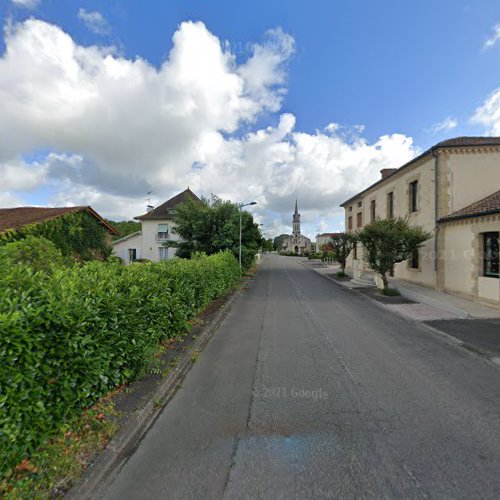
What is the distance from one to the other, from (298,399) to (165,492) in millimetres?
1987

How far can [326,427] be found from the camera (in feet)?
9.91

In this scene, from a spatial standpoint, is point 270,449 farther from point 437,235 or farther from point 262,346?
point 437,235

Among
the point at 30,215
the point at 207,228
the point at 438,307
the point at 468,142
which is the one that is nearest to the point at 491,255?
the point at 438,307

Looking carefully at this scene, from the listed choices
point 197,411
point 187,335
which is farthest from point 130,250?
point 197,411

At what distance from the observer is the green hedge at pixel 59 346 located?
2125 mm

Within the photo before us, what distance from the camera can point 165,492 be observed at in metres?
2.19

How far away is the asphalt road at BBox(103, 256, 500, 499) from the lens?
2.28m

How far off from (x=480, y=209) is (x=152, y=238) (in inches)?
1116

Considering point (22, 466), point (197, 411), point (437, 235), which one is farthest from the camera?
point (437, 235)

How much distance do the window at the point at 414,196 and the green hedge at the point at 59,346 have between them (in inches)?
603

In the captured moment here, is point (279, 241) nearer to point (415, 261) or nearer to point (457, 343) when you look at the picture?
point (415, 261)

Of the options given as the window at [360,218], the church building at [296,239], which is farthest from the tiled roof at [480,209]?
the church building at [296,239]

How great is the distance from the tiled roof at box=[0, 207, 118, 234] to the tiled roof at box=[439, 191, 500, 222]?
15.8m

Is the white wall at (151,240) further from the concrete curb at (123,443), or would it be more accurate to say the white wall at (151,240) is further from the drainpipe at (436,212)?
the concrete curb at (123,443)
